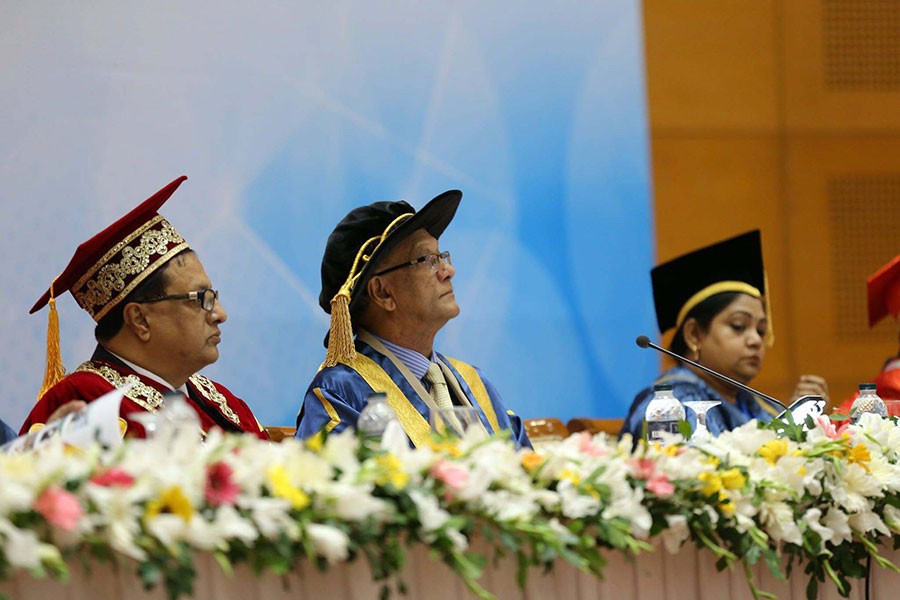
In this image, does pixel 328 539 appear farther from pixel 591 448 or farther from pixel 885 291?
pixel 885 291

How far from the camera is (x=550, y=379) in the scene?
5328 mm

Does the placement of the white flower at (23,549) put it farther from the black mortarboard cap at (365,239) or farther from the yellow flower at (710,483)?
the black mortarboard cap at (365,239)

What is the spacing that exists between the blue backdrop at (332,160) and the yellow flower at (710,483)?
2.91 metres

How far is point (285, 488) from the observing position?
1.71 meters

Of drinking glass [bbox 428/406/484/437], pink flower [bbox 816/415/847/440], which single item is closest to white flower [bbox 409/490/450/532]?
drinking glass [bbox 428/406/484/437]

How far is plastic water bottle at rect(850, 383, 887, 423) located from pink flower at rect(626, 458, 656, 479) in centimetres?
99

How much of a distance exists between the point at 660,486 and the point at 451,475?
405 millimetres

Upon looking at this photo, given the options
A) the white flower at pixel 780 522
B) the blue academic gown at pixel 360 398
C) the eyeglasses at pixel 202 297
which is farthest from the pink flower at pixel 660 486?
the eyeglasses at pixel 202 297

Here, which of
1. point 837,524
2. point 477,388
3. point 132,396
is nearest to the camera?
point 837,524

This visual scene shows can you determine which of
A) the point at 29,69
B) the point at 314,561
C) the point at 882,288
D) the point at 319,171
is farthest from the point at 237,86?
the point at 314,561

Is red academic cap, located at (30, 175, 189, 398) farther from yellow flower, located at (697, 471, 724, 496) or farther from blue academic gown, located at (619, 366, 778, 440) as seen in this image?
blue academic gown, located at (619, 366, 778, 440)

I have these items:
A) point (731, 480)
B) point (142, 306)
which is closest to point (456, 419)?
point (731, 480)

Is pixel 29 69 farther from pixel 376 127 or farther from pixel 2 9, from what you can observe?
pixel 376 127

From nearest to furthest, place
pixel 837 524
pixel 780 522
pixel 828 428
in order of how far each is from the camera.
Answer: pixel 780 522 → pixel 837 524 → pixel 828 428
